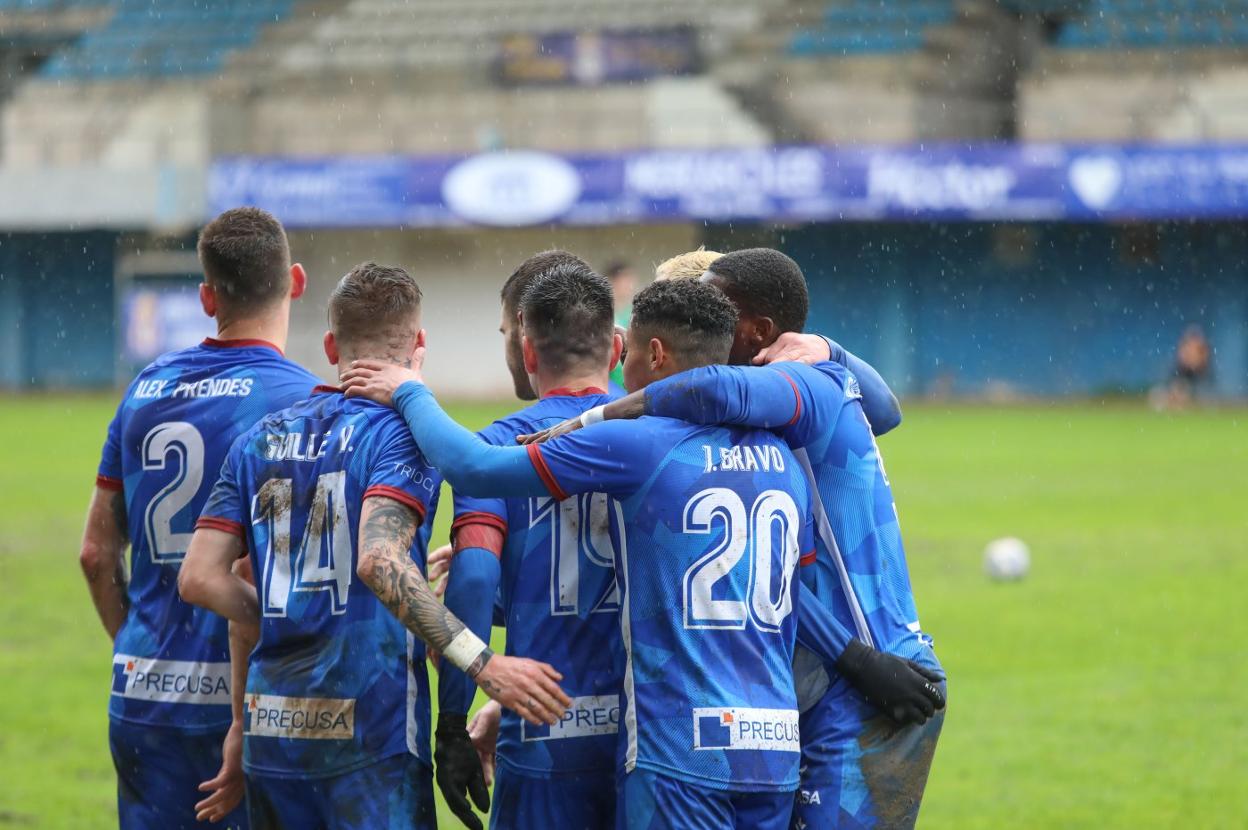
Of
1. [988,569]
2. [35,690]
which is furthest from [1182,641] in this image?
[35,690]

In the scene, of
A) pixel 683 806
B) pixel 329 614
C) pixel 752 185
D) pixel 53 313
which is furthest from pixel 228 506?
pixel 53 313

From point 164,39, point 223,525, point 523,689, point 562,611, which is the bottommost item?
point 523,689

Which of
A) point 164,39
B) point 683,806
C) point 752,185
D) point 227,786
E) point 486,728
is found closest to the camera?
point 683,806

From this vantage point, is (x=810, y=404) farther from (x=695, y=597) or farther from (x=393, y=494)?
(x=393, y=494)

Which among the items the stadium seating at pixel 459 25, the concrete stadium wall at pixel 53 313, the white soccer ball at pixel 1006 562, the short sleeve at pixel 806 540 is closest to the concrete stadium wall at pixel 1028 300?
the stadium seating at pixel 459 25

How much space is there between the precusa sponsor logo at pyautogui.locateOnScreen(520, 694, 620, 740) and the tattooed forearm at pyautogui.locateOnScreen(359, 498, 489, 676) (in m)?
0.29

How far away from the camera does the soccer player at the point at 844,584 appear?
381 cm

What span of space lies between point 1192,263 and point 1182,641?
27125mm

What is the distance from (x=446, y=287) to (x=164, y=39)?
11.1m

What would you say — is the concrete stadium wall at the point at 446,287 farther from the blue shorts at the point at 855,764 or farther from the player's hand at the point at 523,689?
the player's hand at the point at 523,689

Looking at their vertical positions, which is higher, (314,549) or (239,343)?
(239,343)

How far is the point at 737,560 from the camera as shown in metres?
3.68

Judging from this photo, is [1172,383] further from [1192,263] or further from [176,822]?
[176,822]

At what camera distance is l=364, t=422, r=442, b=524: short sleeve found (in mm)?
3770
